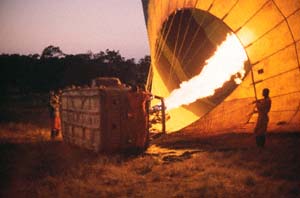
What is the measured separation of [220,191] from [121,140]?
11.2 feet

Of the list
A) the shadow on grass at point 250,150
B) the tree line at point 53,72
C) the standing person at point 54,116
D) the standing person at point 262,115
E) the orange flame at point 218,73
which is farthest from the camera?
the tree line at point 53,72

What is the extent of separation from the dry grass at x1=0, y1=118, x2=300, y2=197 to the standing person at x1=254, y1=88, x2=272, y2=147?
13.2 inches

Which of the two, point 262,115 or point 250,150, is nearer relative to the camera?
point 250,150

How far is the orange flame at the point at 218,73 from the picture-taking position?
9.07 m

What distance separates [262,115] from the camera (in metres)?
7.96

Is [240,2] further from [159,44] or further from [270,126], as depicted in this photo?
[159,44]

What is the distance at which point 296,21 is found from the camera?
755cm

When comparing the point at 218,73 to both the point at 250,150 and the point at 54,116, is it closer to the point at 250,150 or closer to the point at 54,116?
the point at 250,150

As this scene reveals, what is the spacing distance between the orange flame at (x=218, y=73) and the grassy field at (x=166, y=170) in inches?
64.2

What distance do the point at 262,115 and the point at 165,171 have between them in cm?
278

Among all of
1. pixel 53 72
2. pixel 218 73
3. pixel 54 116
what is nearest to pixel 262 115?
pixel 218 73

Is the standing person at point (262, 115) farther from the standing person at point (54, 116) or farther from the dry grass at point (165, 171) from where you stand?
the standing person at point (54, 116)

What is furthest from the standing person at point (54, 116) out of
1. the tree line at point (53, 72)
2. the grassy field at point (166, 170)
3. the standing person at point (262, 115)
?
the tree line at point (53, 72)

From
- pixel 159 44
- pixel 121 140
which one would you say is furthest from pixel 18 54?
pixel 121 140
